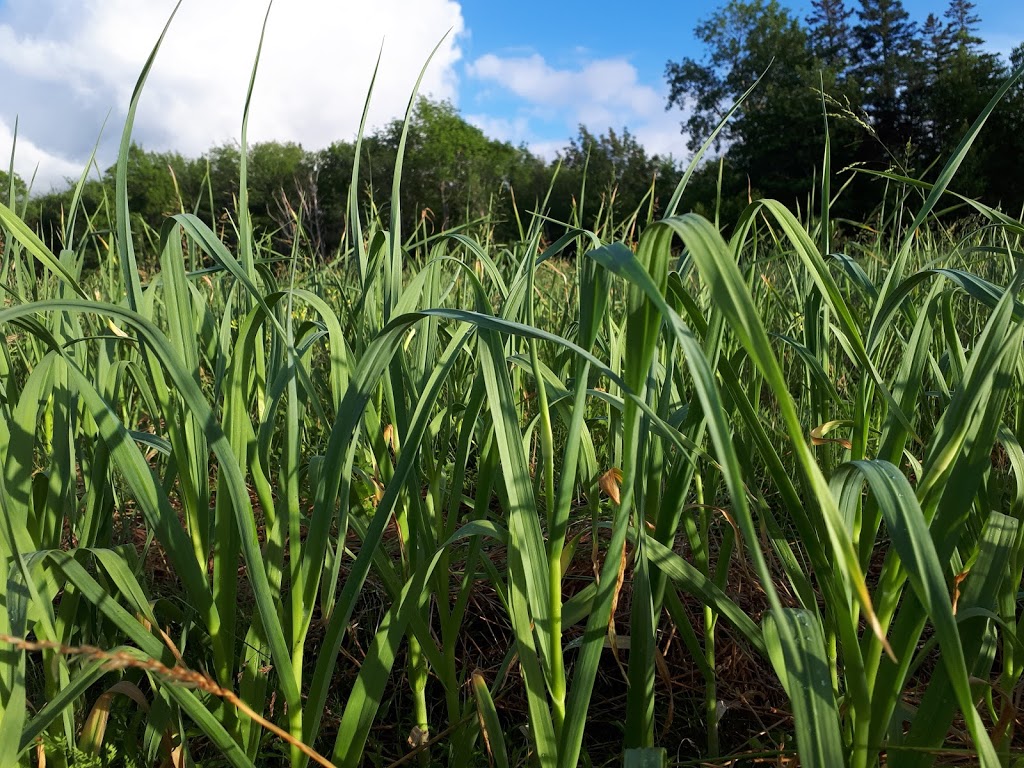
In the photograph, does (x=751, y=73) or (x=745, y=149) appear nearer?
(x=745, y=149)

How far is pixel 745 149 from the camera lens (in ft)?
60.7

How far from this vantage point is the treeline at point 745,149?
43.1ft

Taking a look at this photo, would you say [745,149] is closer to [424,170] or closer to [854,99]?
[854,99]

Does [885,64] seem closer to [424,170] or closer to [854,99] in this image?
[854,99]

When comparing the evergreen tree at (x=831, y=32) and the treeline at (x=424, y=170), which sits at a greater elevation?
the evergreen tree at (x=831, y=32)

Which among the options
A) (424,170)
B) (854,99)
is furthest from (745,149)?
(424,170)

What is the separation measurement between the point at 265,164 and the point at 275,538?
34.0 meters

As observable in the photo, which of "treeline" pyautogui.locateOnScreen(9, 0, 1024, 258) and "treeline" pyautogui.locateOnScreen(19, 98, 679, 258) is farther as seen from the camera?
"treeline" pyautogui.locateOnScreen(19, 98, 679, 258)

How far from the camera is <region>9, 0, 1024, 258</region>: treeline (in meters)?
13.1

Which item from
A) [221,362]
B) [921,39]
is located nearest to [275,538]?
[221,362]

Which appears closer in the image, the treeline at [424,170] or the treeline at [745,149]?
the treeline at [745,149]

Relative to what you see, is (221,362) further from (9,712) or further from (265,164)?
(265,164)

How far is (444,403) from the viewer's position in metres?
1.45

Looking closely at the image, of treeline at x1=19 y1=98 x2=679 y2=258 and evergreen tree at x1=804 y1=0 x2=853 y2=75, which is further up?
evergreen tree at x1=804 y1=0 x2=853 y2=75
